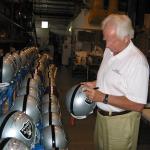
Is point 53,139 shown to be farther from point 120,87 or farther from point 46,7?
point 46,7

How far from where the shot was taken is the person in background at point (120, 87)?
296 cm

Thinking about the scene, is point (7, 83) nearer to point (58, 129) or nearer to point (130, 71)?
point (58, 129)

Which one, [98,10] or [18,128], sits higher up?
[98,10]

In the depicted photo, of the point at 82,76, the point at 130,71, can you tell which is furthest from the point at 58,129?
the point at 82,76

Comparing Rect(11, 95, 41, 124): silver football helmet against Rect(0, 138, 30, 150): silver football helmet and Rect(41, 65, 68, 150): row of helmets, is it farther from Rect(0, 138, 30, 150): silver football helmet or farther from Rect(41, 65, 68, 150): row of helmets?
Rect(0, 138, 30, 150): silver football helmet

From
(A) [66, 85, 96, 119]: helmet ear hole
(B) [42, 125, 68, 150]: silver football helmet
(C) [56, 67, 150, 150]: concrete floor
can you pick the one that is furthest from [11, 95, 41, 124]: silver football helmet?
(C) [56, 67, 150, 150]: concrete floor

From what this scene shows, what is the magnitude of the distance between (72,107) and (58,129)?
56 centimetres

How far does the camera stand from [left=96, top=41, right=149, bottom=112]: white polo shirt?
2941mm

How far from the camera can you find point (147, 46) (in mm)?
11125

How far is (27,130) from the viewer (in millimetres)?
2914

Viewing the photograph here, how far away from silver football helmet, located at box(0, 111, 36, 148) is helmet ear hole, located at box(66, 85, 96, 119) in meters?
0.72

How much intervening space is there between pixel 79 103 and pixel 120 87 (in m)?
0.66

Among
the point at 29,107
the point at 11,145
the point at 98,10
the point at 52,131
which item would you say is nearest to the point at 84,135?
the point at 52,131

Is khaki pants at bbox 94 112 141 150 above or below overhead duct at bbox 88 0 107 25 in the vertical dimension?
below
